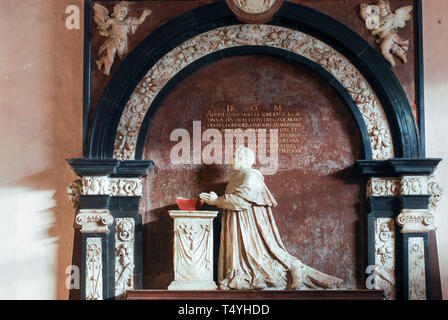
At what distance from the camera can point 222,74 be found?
38.8 feet

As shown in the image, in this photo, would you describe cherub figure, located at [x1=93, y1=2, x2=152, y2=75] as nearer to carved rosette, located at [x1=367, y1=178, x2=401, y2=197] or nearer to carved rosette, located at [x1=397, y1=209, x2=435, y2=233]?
carved rosette, located at [x1=367, y1=178, x2=401, y2=197]

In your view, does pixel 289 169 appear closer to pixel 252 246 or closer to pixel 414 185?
pixel 252 246

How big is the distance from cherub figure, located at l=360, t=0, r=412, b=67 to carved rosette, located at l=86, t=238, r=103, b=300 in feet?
15.5

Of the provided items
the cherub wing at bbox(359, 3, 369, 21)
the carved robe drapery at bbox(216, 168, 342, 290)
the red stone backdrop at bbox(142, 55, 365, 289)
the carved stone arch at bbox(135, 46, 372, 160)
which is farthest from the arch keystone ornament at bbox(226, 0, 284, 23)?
the carved robe drapery at bbox(216, 168, 342, 290)

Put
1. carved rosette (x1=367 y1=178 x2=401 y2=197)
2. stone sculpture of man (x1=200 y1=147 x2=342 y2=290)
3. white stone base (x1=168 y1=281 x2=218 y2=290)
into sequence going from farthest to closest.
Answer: carved rosette (x1=367 y1=178 x2=401 y2=197), stone sculpture of man (x1=200 y1=147 x2=342 y2=290), white stone base (x1=168 y1=281 x2=218 y2=290)

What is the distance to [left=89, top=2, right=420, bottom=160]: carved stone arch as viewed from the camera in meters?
11.4

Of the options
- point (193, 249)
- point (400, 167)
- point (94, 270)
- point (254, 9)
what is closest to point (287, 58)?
point (254, 9)

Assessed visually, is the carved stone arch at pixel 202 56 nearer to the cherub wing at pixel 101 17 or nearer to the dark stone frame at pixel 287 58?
the dark stone frame at pixel 287 58

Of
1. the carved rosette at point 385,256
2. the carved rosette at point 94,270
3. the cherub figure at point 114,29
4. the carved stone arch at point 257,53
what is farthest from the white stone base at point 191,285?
the cherub figure at point 114,29

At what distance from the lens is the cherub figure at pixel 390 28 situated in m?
11.4

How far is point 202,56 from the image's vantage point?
11672 mm
